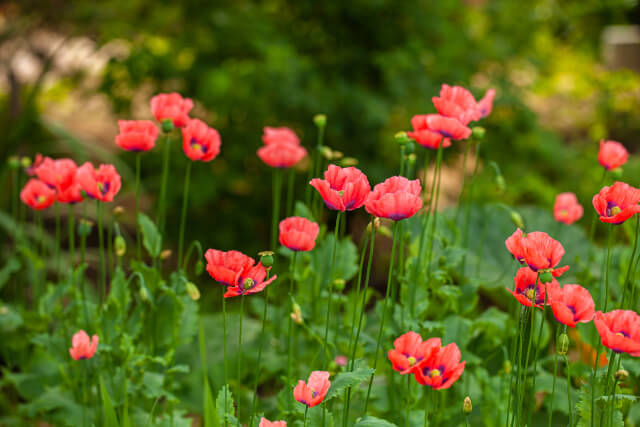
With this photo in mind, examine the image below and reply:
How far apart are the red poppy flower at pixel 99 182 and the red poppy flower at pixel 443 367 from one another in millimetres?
541

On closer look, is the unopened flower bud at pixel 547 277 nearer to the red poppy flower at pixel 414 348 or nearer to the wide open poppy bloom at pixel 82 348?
the red poppy flower at pixel 414 348

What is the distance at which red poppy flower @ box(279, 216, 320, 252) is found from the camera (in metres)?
0.85

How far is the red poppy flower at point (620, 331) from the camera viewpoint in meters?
0.72

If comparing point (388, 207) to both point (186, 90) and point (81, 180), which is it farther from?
point (186, 90)

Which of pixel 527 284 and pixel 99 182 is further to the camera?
pixel 99 182

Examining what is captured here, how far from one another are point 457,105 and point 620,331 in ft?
1.40

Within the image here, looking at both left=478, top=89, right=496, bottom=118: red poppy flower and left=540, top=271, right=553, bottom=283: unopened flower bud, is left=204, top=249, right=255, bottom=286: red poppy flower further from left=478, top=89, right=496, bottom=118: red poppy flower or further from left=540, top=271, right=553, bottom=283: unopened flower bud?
left=478, top=89, right=496, bottom=118: red poppy flower

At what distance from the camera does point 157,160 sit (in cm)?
259

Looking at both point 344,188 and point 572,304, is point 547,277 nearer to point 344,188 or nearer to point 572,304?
point 572,304

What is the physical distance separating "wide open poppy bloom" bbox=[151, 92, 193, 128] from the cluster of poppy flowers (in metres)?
0.55

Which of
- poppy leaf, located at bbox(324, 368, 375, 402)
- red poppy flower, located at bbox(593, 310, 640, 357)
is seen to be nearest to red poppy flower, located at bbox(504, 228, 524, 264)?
red poppy flower, located at bbox(593, 310, 640, 357)

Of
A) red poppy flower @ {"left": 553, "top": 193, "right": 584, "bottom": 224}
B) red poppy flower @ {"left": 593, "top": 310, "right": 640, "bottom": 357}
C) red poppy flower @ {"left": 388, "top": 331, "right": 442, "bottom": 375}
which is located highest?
red poppy flower @ {"left": 553, "top": 193, "right": 584, "bottom": 224}

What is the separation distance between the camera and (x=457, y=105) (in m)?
1.03

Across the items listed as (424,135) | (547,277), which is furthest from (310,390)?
(424,135)
